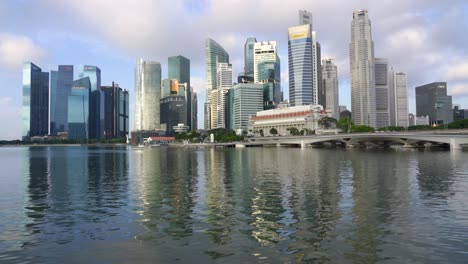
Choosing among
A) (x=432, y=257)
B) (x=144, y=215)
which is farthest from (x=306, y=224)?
(x=144, y=215)

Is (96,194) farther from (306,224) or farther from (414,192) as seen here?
(414,192)

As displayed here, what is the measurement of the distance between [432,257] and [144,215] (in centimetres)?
2098

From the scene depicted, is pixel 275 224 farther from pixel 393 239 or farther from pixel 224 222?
pixel 393 239

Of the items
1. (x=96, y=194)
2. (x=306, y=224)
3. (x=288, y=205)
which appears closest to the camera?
(x=306, y=224)

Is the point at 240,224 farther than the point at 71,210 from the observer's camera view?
No

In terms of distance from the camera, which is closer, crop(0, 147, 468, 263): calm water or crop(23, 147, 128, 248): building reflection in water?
crop(0, 147, 468, 263): calm water

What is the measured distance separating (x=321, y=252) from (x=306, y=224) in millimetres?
6498

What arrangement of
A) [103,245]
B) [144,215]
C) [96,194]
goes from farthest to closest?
[96,194]
[144,215]
[103,245]

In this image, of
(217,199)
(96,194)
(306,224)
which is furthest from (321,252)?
(96,194)

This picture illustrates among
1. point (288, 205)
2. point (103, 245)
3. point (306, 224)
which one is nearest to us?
point (103, 245)

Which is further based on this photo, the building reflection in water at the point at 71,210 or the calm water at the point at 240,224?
the building reflection in water at the point at 71,210

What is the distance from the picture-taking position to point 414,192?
40938 millimetres

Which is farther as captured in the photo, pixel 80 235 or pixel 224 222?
pixel 224 222

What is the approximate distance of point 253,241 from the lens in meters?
23.1
